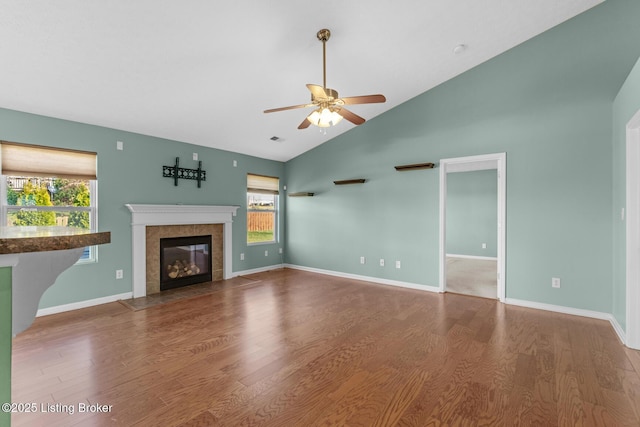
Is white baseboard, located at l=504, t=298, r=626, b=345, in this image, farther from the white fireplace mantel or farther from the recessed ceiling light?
the white fireplace mantel

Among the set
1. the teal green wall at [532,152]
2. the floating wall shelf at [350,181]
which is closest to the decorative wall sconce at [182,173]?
the floating wall shelf at [350,181]

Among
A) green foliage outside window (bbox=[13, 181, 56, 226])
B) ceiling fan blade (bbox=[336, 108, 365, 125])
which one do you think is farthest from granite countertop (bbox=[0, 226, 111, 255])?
green foliage outside window (bbox=[13, 181, 56, 226])

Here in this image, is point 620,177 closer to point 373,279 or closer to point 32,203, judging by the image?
point 373,279

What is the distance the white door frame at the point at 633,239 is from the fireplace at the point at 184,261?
5.66 metres

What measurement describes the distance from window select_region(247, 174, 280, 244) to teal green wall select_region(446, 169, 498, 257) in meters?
4.96

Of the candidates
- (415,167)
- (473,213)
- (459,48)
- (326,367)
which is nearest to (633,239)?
(415,167)

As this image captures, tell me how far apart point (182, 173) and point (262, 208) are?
193 centimetres

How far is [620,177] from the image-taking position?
3.20 meters

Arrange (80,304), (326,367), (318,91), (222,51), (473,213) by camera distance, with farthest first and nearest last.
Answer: (473,213) < (80,304) < (222,51) < (318,91) < (326,367)

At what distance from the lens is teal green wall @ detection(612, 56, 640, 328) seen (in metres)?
2.80

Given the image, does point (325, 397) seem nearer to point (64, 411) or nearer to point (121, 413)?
point (121, 413)

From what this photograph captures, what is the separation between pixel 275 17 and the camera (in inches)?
112

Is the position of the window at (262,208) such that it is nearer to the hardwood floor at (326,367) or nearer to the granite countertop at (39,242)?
the hardwood floor at (326,367)

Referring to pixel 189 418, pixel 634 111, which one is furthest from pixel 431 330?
pixel 634 111
